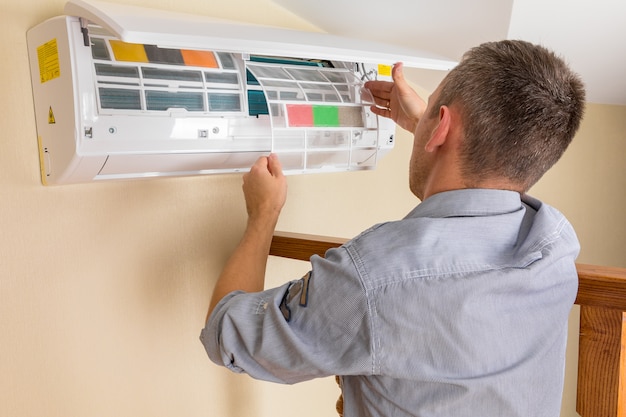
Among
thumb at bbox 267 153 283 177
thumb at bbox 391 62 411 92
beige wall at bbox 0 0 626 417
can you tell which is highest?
thumb at bbox 391 62 411 92

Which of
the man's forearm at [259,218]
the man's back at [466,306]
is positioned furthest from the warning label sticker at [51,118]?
the man's back at [466,306]

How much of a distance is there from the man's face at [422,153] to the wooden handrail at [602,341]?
0.88 ft

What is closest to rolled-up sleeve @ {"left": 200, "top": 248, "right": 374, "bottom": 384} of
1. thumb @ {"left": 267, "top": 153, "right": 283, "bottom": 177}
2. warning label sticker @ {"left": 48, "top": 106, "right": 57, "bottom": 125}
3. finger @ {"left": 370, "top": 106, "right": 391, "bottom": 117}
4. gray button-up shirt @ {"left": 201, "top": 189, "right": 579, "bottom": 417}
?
gray button-up shirt @ {"left": 201, "top": 189, "right": 579, "bottom": 417}

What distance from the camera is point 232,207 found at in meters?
1.42

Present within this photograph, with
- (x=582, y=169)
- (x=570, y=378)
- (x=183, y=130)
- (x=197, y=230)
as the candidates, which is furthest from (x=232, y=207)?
(x=570, y=378)

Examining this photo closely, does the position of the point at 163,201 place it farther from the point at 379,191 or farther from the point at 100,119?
the point at 379,191

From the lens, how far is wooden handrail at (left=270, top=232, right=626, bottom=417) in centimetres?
95

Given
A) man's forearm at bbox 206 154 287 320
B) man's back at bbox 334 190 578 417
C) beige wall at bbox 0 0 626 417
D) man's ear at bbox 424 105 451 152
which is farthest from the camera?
man's forearm at bbox 206 154 287 320

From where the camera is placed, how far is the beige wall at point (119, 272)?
107 centimetres

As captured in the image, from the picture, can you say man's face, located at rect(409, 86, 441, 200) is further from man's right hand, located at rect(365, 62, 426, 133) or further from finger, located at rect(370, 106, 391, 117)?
finger, located at rect(370, 106, 391, 117)

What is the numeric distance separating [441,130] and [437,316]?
11.0 inches

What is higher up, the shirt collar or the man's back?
the shirt collar

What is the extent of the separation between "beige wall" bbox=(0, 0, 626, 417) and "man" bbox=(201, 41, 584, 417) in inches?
12.1

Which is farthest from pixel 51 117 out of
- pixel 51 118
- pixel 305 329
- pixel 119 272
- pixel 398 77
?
pixel 398 77
